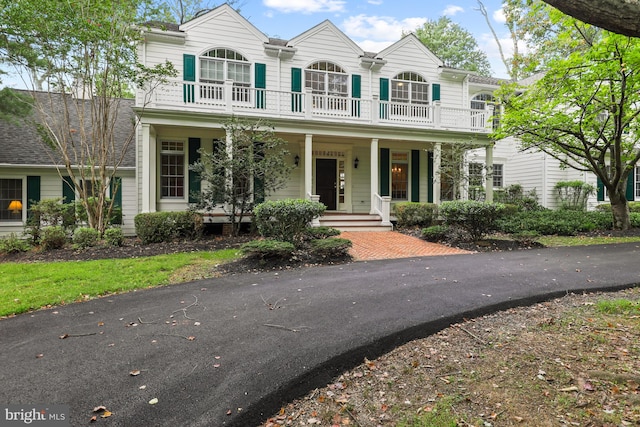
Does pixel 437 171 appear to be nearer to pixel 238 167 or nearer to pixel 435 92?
pixel 435 92

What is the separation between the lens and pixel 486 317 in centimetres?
398

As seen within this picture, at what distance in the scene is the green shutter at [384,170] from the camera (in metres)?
→ 13.9

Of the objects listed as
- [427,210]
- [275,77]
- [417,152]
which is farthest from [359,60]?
[427,210]

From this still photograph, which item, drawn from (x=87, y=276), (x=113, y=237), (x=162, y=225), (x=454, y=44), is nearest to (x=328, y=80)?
(x=162, y=225)

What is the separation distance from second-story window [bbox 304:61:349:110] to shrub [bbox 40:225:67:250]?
9185 mm

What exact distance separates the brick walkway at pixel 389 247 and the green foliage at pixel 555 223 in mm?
3510

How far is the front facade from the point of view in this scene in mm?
11195

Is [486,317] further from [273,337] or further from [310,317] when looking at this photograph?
[273,337]

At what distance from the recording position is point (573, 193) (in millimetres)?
16453

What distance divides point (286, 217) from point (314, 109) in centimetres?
616

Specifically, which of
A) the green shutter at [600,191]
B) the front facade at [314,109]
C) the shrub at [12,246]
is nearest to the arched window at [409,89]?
the front facade at [314,109]

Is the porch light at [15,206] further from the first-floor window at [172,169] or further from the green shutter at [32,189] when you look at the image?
the first-floor window at [172,169]

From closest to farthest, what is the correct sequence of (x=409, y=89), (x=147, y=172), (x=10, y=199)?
(x=147, y=172)
(x=10, y=199)
(x=409, y=89)

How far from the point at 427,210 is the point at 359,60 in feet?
21.8
